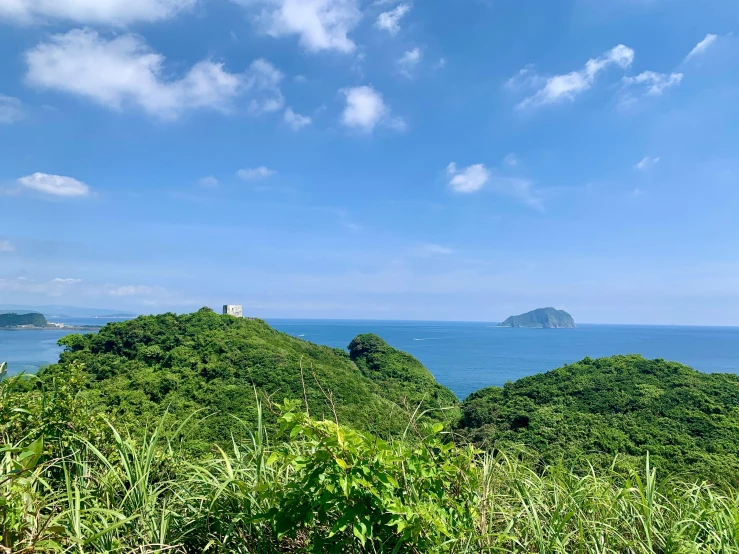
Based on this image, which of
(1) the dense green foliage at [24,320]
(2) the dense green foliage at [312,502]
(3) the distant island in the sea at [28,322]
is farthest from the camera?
(1) the dense green foliage at [24,320]

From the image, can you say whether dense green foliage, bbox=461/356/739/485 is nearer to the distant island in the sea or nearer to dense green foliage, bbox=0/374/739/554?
dense green foliage, bbox=0/374/739/554

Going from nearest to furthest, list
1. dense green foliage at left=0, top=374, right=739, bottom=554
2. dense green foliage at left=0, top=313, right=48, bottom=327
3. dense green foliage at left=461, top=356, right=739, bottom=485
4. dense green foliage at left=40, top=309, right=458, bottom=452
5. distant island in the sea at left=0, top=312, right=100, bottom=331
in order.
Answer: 1. dense green foliage at left=0, top=374, right=739, bottom=554
2. dense green foliage at left=461, top=356, right=739, bottom=485
3. dense green foliage at left=40, top=309, right=458, bottom=452
4. distant island in the sea at left=0, top=312, right=100, bottom=331
5. dense green foliage at left=0, top=313, right=48, bottom=327

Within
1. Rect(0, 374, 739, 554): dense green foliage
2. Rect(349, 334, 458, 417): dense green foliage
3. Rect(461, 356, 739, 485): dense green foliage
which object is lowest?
Rect(349, 334, 458, 417): dense green foliage

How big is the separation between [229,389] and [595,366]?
738 inches

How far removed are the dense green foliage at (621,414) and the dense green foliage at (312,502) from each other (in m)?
11.5

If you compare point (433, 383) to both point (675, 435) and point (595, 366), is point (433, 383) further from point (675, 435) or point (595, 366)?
point (675, 435)

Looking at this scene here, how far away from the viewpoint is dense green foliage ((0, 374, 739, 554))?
1.55 meters

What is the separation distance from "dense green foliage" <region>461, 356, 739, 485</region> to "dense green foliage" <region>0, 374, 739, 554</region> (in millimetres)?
11467

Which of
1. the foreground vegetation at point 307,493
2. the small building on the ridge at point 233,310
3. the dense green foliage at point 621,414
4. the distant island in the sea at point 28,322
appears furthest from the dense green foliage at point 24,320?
the foreground vegetation at point 307,493

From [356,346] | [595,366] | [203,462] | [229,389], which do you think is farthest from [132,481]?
[356,346]

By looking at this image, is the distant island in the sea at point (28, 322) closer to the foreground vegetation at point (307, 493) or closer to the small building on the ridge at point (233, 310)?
the small building on the ridge at point (233, 310)

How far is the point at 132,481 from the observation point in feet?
6.79

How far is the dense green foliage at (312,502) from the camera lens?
1.55 m

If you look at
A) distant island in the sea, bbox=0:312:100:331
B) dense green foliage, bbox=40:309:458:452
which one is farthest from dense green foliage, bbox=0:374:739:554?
distant island in the sea, bbox=0:312:100:331
